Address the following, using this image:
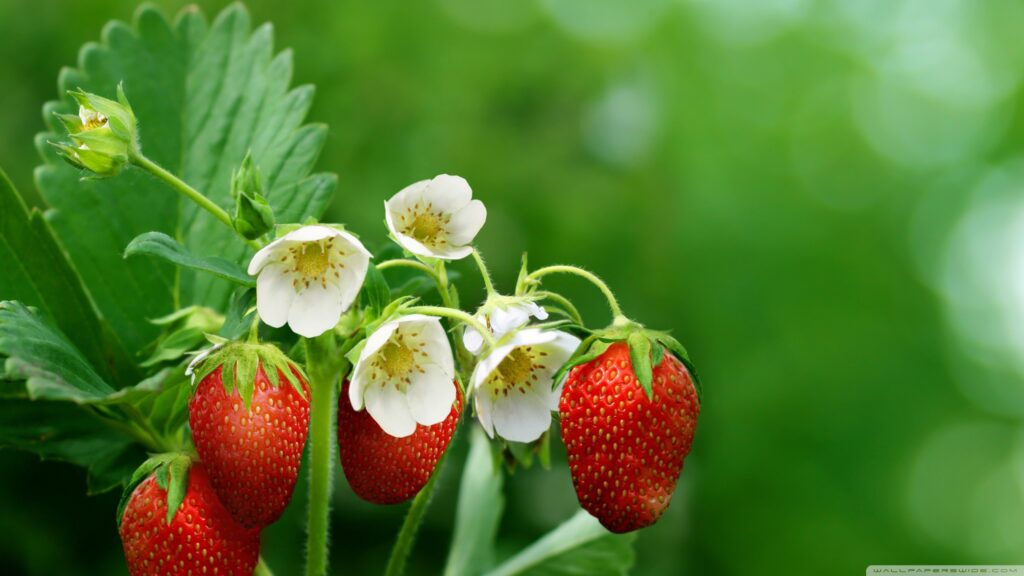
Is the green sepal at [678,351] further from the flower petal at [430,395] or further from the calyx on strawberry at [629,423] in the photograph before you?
the flower petal at [430,395]

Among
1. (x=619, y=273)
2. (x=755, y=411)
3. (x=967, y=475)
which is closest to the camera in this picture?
(x=619, y=273)

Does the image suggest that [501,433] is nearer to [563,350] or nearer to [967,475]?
[563,350]

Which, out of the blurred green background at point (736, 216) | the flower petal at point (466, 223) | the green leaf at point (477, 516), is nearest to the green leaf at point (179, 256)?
the flower petal at point (466, 223)

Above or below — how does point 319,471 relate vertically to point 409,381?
below

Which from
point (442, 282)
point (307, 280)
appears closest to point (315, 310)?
point (307, 280)

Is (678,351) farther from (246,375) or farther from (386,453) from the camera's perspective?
(246,375)

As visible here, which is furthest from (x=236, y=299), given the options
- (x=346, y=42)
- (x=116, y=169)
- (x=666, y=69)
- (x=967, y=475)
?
(x=967, y=475)
